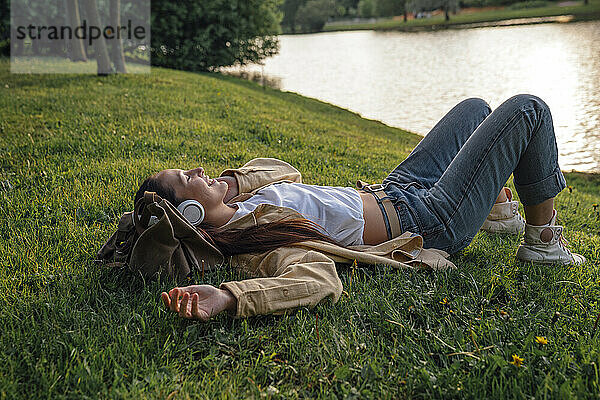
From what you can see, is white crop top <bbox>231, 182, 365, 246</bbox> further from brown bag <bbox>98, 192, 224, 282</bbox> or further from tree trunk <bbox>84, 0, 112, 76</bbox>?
tree trunk <bbox>84, 0, 112, 76</bbox>

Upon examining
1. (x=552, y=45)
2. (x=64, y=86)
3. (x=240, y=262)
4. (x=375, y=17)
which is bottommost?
(x=240, y=262)

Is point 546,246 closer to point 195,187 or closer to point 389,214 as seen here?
point 389,214

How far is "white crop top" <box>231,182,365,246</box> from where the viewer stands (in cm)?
307

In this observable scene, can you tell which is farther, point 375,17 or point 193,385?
point 375,17

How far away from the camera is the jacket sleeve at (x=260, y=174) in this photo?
3.32 metres

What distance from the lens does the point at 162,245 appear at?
2750 mm

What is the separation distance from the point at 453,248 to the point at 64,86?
10348mm

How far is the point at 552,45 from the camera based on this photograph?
2767 cm

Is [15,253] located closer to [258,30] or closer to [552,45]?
[258,30]

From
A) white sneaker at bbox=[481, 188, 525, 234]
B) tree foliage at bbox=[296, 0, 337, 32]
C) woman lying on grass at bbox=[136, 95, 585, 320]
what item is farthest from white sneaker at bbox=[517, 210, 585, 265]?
tree foliage at bbox=[296, 0, 337, 32]

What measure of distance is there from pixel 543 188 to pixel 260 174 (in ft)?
5.84

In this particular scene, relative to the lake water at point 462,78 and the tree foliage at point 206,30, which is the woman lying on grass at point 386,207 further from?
the tree foliage at point 206,30

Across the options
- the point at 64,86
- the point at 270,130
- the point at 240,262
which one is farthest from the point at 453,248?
the point at 64,86

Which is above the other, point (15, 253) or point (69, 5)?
point (69, 5)
